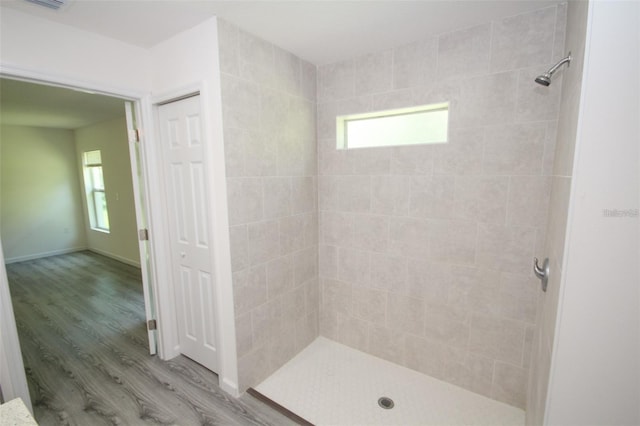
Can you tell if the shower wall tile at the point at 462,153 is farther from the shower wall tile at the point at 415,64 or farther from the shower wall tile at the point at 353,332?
the shower wall tile at the point at 353,332

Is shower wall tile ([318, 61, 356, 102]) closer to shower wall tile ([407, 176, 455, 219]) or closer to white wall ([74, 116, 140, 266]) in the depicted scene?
shower wall tile ([407, 176, 455, 219])

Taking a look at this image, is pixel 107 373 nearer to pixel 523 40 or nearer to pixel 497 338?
pixel 497 338

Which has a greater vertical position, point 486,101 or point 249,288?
point 486,101

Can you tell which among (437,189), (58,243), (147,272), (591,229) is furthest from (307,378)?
(58,243)

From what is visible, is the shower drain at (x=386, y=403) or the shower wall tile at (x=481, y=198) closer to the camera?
the shower wall tile at (x=481, y=198)

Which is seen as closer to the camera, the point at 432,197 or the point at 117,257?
the point at 432,197

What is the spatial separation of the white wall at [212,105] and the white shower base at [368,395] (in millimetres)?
465

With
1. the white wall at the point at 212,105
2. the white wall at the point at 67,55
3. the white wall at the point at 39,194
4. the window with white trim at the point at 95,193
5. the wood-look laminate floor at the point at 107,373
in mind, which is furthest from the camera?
the window with white trim at the point at 95,193

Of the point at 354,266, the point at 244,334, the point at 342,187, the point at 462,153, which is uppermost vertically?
the point at 462,153

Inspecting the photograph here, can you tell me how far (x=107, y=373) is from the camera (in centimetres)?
230

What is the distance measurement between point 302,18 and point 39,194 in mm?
6640

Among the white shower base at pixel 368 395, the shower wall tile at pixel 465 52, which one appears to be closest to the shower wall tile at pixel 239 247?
the white shower base at pixel 368 395

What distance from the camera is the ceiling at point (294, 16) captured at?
1582 millimetres

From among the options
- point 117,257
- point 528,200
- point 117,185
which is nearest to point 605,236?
point 528,200
